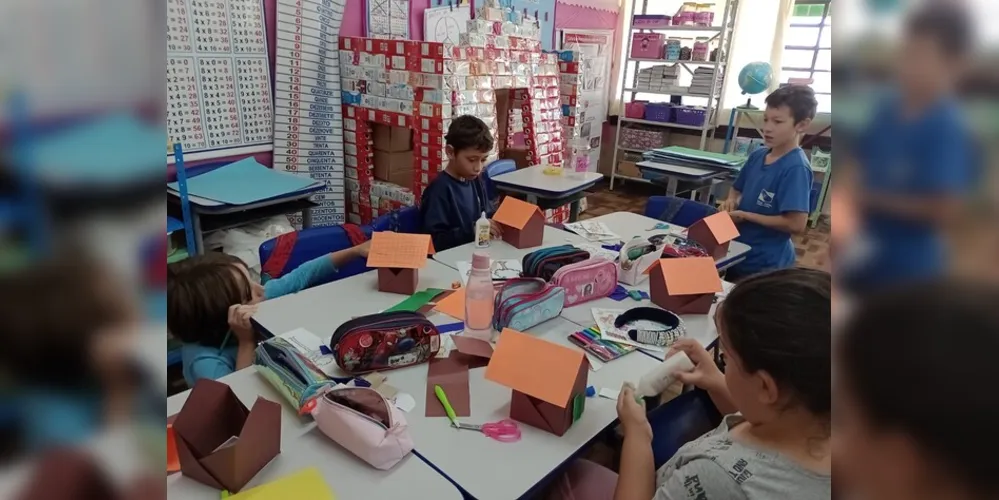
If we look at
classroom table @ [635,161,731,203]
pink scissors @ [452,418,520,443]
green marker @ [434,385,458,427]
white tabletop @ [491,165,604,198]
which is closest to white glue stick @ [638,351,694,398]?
pink scissors @ [452,418,520,443]

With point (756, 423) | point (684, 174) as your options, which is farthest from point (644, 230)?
point (756, 423)

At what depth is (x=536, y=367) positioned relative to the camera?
1.11 metres

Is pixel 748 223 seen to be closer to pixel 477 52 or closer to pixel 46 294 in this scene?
pixel 477 52

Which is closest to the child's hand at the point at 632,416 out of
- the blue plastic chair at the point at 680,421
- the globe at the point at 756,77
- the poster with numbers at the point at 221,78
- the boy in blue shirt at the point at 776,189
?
the blue plastic chair at the point at 680,421

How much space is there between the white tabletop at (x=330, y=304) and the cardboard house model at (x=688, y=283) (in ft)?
2.06

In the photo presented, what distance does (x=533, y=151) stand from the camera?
4.09 meters

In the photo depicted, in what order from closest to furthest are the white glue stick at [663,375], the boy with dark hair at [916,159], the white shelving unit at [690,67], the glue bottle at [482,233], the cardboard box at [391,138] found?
the boy with dark hair at [916,159]
the white glue stick at [663,375]
the glue bottle at [482,233]
the cardboard box at [391,138]
the white shelving unit at [690,67]

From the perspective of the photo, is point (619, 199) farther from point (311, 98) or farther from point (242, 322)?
point (242, 322)

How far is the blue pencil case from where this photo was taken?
1.48 metres

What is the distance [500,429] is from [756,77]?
14.8ft

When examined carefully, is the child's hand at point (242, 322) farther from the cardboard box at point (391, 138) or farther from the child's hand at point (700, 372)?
the cardboard box at point (391, 138)

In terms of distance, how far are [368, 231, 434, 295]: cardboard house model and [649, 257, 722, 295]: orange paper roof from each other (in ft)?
2.31

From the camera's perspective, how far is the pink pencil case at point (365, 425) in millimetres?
979

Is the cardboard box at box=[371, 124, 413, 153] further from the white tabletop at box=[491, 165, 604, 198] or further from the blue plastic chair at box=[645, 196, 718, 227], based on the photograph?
the blue plastic chair at box=[645, 196, 718, 227]
